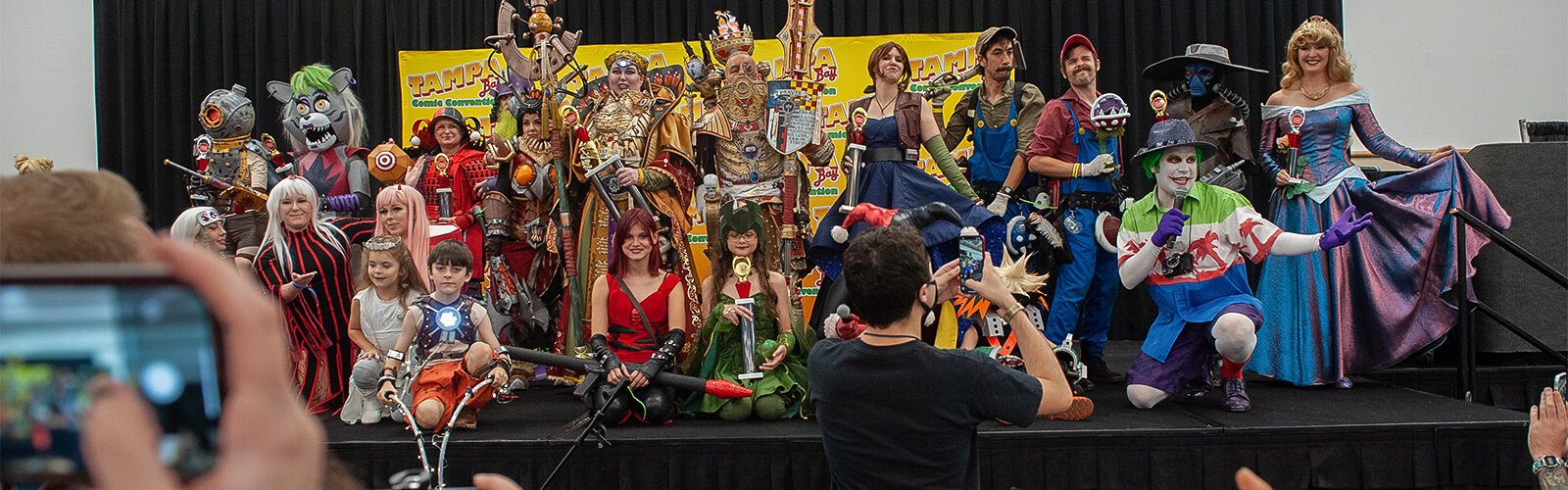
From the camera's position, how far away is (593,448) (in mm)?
3805

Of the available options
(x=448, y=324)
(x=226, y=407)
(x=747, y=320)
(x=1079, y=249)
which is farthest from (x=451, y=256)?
(x=226, y=407)

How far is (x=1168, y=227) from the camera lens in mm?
3965

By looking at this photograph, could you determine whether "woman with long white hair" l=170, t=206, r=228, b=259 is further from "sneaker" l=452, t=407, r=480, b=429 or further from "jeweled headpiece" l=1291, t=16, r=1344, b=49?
"jeweled headpiece" l=1291, t=16, r=1344, b=49

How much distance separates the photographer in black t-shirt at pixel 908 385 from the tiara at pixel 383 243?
251 centimetres

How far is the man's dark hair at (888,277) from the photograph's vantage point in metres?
2.28

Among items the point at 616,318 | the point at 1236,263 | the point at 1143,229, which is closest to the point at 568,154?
the point at 616,318

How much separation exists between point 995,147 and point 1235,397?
5.51ft

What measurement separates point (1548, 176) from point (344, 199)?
19.7 feet

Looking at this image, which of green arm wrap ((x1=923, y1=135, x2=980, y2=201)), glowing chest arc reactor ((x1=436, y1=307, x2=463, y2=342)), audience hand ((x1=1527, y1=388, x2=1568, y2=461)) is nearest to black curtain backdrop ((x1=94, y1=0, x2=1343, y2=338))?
green arm wrap ((x1=923, y1=135, x2=980, y2=201))

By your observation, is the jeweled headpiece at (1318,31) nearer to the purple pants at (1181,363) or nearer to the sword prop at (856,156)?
the purple pants at (1181,363)

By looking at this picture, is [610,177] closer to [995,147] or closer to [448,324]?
[448,324]

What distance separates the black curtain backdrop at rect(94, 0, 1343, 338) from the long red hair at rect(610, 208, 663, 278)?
280 cm

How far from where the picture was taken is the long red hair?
14.5 ft

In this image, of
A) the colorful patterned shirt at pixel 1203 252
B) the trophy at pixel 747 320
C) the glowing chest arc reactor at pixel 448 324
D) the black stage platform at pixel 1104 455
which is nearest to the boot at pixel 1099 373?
the colorful patterned shirt at pixel 1203 252
